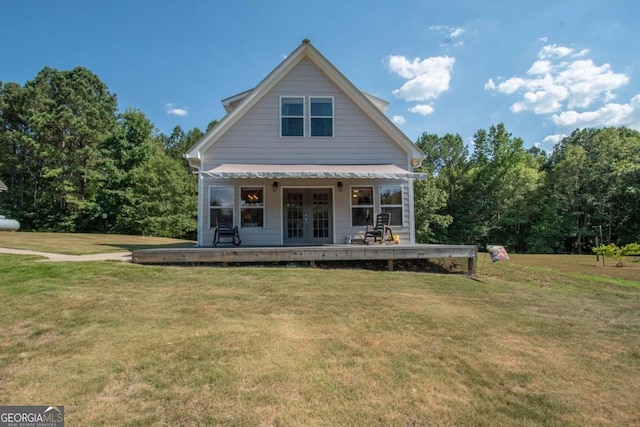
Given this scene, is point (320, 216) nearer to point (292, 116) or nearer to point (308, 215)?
point (308, 215)

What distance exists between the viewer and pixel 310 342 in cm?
399

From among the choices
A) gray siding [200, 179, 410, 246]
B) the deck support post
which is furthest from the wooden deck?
gray siding [200, 179, 410, 246]

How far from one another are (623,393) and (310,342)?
3.17 meters

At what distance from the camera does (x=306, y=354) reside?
3652 mm

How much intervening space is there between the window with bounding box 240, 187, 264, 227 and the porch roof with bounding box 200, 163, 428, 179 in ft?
3.04

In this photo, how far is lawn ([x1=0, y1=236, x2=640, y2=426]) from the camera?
2711 millimetres

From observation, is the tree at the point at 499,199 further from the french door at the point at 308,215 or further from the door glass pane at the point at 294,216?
the door glass pane at the point at 294,216

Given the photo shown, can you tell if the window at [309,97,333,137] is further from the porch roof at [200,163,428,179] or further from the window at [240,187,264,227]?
the window at [240,187,264,227]

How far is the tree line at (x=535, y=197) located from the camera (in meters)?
29.1

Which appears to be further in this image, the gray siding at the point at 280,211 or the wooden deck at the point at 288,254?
the gray siding at the point at 280,211

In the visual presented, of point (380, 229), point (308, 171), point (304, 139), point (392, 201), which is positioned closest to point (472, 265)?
point (380, 229)

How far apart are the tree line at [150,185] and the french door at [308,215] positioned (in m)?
17.8

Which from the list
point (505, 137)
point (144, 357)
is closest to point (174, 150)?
point (505, 137)

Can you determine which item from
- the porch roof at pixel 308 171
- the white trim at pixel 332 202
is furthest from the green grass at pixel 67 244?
the white trim at pixel 332 202
